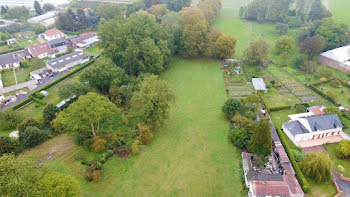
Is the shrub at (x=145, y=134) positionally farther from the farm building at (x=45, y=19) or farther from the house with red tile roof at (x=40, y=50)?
the farm building at (x=45, y=19)

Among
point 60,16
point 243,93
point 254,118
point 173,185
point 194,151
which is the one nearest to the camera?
point 173,185

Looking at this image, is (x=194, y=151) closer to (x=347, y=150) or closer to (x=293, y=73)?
(x=347, y=150)

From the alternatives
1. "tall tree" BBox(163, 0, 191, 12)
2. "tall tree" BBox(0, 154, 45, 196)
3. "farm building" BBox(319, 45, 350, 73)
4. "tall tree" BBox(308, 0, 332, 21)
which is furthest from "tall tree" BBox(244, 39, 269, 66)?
"tall tree" BBox(0, 154, 45, 196)

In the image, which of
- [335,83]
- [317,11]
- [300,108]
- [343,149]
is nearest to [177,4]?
[317,11]

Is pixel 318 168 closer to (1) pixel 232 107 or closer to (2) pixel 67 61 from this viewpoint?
(1) pixel 232 107

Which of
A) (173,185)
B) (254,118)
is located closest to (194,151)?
(173,185)

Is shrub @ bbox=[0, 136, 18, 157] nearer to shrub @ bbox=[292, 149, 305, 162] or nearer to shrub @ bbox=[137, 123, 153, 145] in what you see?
shrub @ bbox=[137, 123, 153, 145]

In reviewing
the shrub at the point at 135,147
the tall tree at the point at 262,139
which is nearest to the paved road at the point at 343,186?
the tall tree at the point at 262,139
